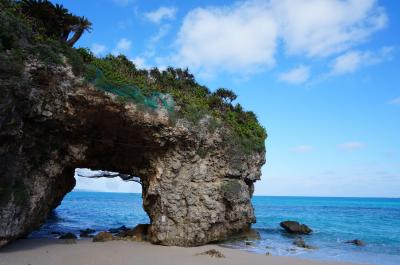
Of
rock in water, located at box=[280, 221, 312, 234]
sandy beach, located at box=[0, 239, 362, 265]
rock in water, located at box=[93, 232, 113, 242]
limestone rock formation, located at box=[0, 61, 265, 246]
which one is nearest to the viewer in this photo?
sandy beach, located at box=[0, 239, 362, 265]

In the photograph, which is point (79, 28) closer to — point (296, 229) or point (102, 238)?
point (102, 238)

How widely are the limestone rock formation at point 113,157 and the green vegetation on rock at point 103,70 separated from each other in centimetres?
42

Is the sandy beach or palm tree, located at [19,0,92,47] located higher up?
palm tree, located at [19,0,92,47]

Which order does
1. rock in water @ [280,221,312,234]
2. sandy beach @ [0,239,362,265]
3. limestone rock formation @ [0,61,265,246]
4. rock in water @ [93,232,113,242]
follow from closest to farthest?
sandy beach @ [0,239,362,265]
limestone rock formation @ [0,61,265,246]
rock in water @ [93,232,113,242]
rock in water @ [280,221,312,234]

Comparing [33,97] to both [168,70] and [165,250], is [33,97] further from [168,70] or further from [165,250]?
[168,70]

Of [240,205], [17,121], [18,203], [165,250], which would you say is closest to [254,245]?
[240,205]

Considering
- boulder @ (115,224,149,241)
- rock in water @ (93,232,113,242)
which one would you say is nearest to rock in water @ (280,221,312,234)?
boulder @ (115,224,149,241)

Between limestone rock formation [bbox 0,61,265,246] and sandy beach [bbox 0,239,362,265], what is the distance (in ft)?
2.53

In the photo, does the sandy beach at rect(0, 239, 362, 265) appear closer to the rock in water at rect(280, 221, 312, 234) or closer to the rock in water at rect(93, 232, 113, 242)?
the rock in water at rect(93, 232, 113, 242)

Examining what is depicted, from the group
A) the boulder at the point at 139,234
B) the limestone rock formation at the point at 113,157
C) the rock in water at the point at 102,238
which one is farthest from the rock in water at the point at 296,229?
the rock in water at the point at 102,238

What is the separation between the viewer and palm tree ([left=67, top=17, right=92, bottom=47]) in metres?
15.8

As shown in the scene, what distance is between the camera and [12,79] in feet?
36.1

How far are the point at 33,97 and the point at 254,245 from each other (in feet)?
38.1

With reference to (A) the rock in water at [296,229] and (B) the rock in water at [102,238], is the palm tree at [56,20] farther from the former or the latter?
(A) the rock in water at [296,229]
